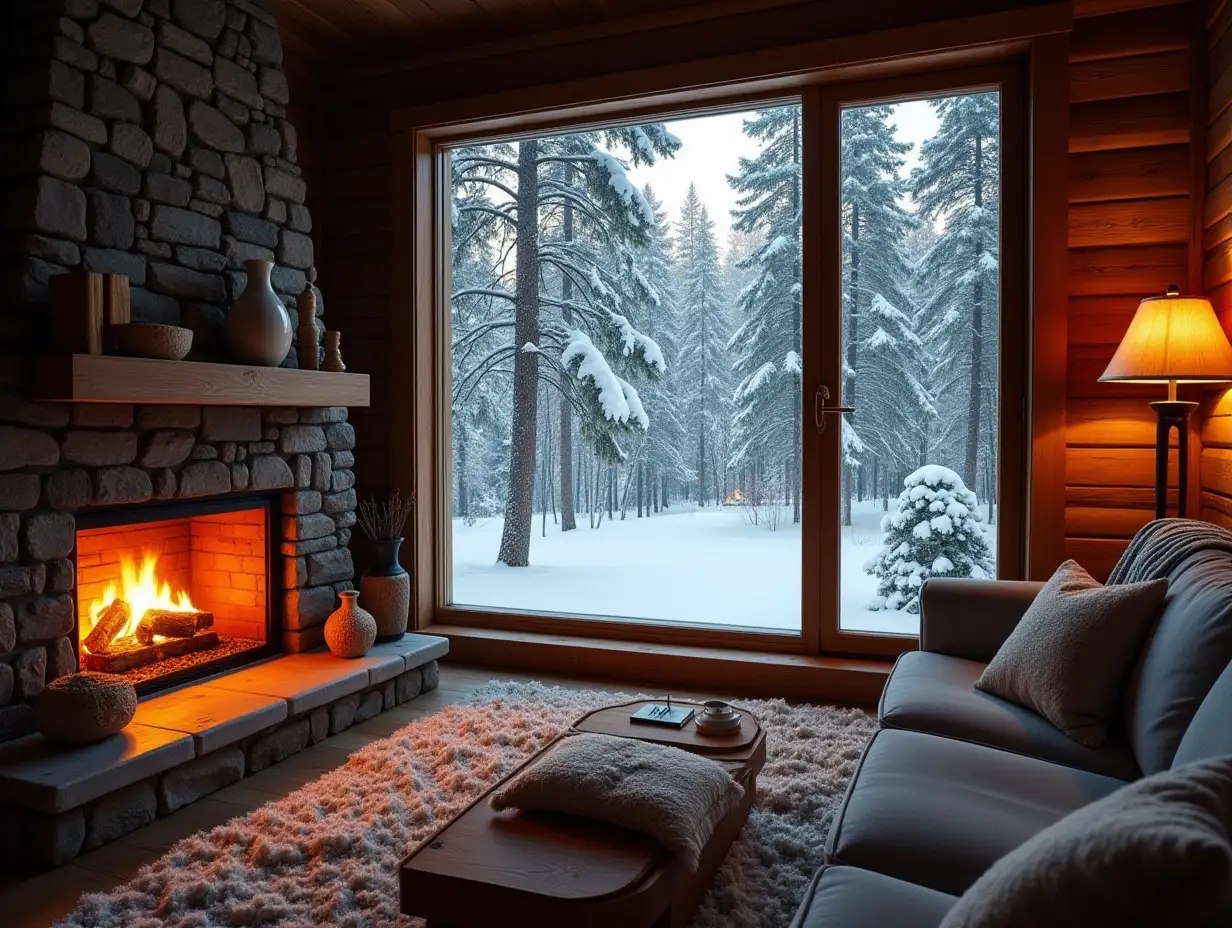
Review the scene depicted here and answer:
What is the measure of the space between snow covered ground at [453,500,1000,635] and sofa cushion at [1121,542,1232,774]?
71.5 inches

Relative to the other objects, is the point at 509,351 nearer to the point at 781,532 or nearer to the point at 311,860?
the point at 781,532

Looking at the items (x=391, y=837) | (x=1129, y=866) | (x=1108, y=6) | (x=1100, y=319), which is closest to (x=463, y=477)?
(x=391, y=837)

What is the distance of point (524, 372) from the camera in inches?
177

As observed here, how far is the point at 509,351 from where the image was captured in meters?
4.52

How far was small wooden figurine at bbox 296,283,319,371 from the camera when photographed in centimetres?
373

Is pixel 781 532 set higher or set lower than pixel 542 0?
lower

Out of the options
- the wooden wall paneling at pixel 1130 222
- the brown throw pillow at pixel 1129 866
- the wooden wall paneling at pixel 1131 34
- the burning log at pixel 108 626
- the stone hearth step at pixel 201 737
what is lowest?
the stone hearth step at pixel 201 737

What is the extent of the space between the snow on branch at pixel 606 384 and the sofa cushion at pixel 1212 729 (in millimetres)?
2917

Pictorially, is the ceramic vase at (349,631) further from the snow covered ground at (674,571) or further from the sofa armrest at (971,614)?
the sofa armrest at (971,614)

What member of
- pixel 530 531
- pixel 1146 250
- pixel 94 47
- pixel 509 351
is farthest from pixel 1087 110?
pixel 94 47

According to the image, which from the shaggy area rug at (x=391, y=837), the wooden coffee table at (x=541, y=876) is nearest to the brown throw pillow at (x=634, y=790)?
the wooden coffee table at (x=541, y=876)

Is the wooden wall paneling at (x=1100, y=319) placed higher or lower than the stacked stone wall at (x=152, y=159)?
lower

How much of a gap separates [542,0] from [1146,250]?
2724 mm

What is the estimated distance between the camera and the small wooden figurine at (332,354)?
382 centimetres
